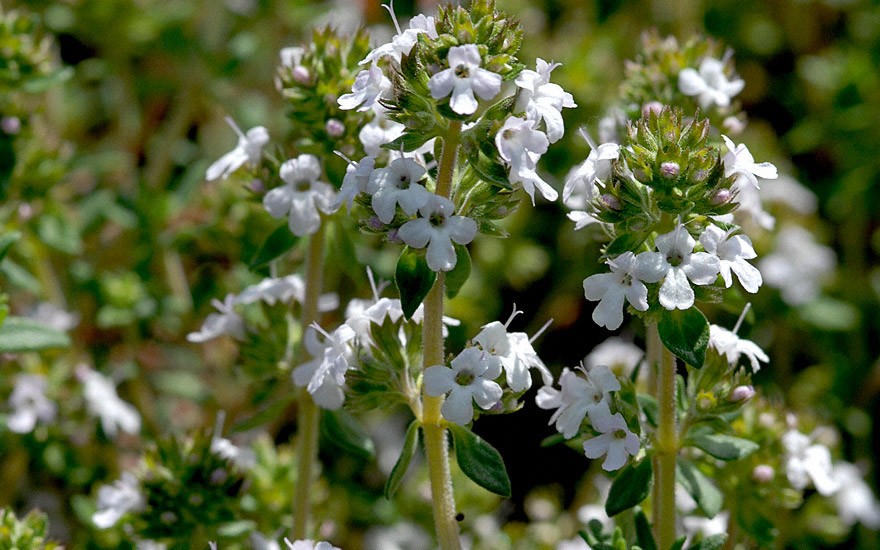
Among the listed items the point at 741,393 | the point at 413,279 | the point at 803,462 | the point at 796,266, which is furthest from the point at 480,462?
the point at 796,266

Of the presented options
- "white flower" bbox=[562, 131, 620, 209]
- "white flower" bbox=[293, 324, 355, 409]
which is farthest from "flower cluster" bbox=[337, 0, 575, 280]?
"white flower" bbox=[293, 324, 355, 409]

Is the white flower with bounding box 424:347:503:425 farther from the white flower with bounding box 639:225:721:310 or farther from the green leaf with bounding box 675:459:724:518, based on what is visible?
the green leaf with bounding box 675:459:724:518

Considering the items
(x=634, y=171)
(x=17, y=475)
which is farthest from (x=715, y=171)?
(x=17, y=475)

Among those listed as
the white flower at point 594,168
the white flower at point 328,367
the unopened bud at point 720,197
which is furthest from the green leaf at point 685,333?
the white flower at point 328,367

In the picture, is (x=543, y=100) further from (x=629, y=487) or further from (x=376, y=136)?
(x=629, y=487)

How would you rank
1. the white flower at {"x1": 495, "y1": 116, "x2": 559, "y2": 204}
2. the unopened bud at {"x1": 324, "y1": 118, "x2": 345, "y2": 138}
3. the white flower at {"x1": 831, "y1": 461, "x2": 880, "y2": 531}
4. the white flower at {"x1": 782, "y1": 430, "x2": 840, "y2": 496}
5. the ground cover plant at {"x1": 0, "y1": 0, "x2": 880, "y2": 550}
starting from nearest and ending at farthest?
1. the white flower at {"x1": 495, "y1": 116, "x2": 559, "y2": 204}
2. the ground cover plant at {"x1": 0, "y1": 0, "x2": 880, "y2": 550}
3. the unopened bud at {"x1": 324, "y1": 118, "x2": 345, "y2": 138}
4. the white flower at {"x1": 782, "y1": 430, "x2": 840, "y2": 496}
5. the white flower at {"x1": 831, "y1": 461, "x2": 880, "y2": 531}

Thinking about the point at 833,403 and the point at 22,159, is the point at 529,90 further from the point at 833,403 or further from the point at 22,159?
the point at 833,403

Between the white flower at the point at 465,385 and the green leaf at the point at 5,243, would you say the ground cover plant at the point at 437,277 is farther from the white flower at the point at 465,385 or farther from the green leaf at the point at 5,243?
the green leaf at the point at 5,243
